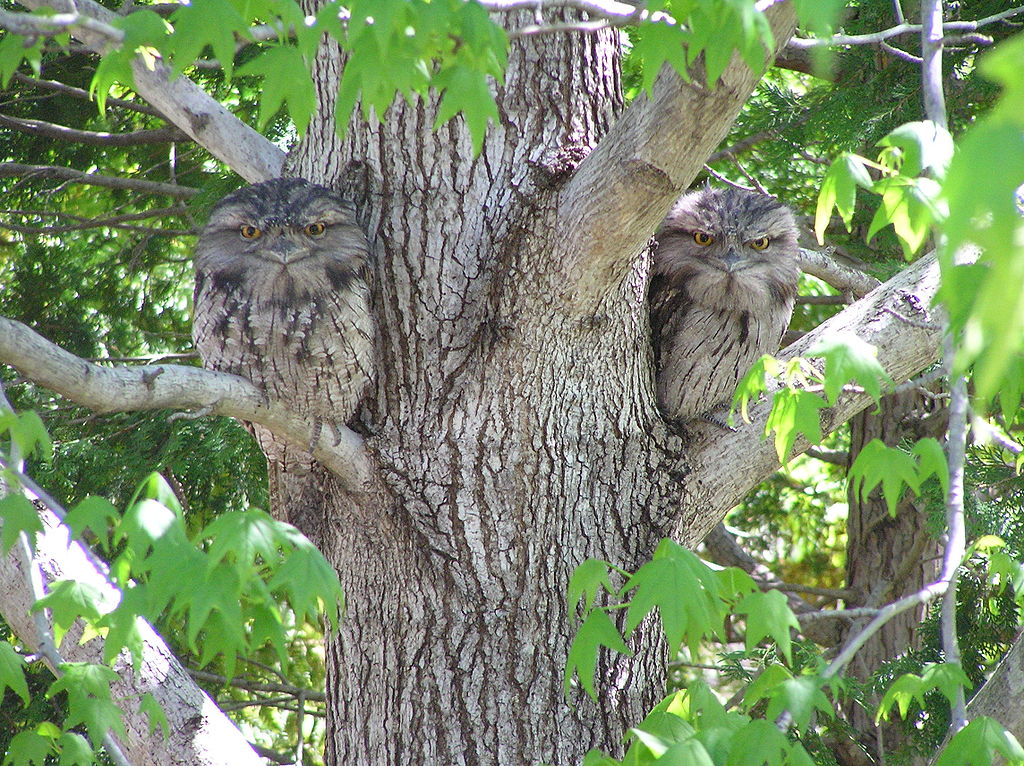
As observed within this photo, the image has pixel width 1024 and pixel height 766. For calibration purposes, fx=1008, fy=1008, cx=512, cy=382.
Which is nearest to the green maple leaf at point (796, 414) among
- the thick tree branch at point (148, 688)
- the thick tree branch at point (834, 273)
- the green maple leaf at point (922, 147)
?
the green maple leaf at point (922, 147)

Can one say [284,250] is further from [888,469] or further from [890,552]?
[890,552]

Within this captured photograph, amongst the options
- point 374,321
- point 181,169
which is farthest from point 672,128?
point 181,169

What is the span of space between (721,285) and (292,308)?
135 cm

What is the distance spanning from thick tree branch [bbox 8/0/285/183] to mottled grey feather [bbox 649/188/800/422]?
129 centimetres

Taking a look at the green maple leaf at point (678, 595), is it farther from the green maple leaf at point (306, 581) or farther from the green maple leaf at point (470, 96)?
the green maple leaf at point (470, 96)

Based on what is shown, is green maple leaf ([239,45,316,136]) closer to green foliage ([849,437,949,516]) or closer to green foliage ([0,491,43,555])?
green foliage ([0,491,43,555])

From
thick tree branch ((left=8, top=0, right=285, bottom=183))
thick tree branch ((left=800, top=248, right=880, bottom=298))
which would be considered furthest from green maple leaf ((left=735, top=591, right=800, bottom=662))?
thick tree branch ((left=8, top=0, right=285, bottom=183))

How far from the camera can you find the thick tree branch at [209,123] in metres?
2.93

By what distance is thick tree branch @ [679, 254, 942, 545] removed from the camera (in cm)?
282

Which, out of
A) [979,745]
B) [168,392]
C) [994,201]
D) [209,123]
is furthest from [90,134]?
[994,201]

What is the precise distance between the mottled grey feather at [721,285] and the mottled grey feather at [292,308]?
98cm

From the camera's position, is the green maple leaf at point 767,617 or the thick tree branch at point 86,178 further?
the thick tree branch at point 86,178

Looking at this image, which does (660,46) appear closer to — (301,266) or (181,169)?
(301,266)

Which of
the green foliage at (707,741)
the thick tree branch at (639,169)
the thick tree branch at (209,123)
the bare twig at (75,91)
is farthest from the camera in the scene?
the bare twig at (75,91)
